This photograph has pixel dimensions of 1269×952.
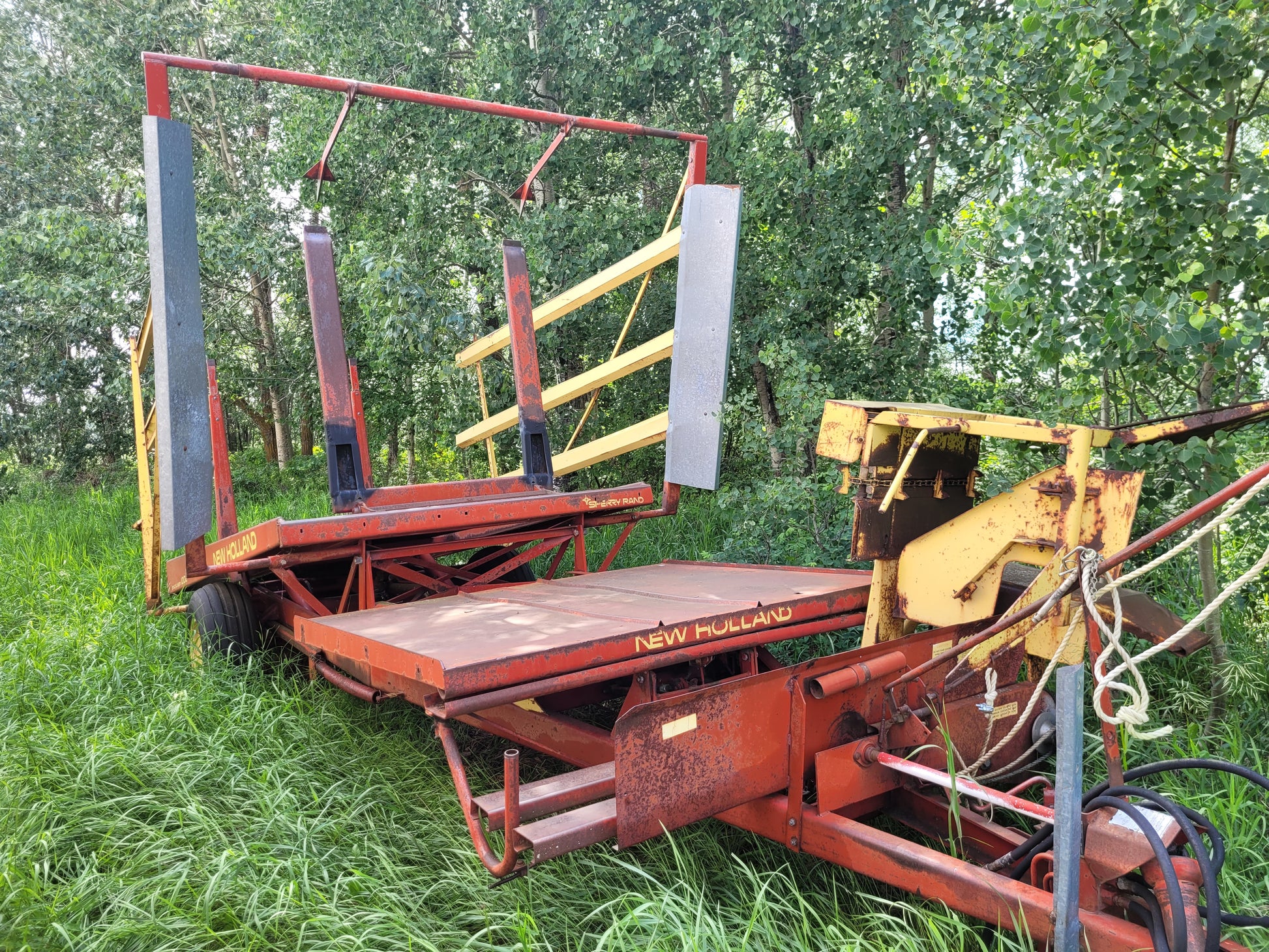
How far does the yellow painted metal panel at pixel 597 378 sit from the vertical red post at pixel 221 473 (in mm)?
1933

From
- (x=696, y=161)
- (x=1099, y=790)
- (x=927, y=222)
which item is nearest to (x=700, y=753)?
(x=1099, y=790)

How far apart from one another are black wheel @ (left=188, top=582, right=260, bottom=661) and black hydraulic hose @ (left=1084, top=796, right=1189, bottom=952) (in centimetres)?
416

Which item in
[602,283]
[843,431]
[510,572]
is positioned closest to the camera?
[843,431]

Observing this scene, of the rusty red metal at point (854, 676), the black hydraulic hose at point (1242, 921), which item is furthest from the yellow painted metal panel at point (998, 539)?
the black hydraulic hose at point (1242, 921)

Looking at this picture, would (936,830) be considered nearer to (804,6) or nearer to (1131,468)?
(1131,468)

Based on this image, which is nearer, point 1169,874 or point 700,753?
point 1169,874

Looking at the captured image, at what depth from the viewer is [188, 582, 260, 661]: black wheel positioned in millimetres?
4789

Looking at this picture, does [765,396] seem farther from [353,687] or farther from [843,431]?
[353,687]

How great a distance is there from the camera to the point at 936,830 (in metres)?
3.08

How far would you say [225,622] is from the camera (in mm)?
4812

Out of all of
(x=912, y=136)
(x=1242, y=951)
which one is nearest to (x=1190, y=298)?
(x=1242, y=951)

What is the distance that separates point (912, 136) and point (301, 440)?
1137 cm

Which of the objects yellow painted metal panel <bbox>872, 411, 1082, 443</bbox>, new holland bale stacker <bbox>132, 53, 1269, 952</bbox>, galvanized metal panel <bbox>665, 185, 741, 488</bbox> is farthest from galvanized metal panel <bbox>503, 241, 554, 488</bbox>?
yellow painted metal panel <bbox>872, 411, 1082, 443</bbox>

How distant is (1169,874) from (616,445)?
432 cm
